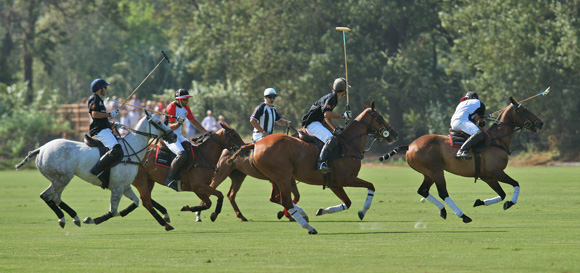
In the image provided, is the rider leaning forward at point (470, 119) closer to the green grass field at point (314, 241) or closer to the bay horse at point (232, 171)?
the green grass field at point (314, 241)

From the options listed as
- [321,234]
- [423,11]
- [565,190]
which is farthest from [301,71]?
[321,234]

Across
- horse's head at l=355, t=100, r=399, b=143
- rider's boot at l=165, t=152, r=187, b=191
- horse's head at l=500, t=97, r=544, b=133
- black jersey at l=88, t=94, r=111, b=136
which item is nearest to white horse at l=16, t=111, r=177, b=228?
black jersey at l=88, t=94, r=111, b=136

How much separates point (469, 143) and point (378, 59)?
29221mm

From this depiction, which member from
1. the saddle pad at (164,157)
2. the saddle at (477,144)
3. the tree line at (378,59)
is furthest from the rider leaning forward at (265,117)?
the tree line at (378,59)

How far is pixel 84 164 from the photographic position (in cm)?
1378

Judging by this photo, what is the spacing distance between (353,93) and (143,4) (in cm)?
5347

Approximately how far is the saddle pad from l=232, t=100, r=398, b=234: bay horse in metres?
1.78

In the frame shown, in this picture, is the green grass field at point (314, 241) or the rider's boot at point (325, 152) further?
the rider's boot at point (325, 152)

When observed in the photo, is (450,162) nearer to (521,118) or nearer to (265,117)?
(521,118)

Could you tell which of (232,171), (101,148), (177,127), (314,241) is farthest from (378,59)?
(314,241)

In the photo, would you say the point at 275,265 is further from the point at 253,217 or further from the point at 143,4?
the point at 143,4

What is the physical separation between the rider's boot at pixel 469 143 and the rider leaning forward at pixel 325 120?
2.33 meters

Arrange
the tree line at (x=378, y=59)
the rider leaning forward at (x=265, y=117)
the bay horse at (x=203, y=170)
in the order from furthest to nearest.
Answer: the tree line at (x=378, y=59) → the rider leaning forward at (x=265, y=117) → the bay horse at (x=203, y=170)

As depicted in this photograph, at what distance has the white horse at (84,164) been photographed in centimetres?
1366
